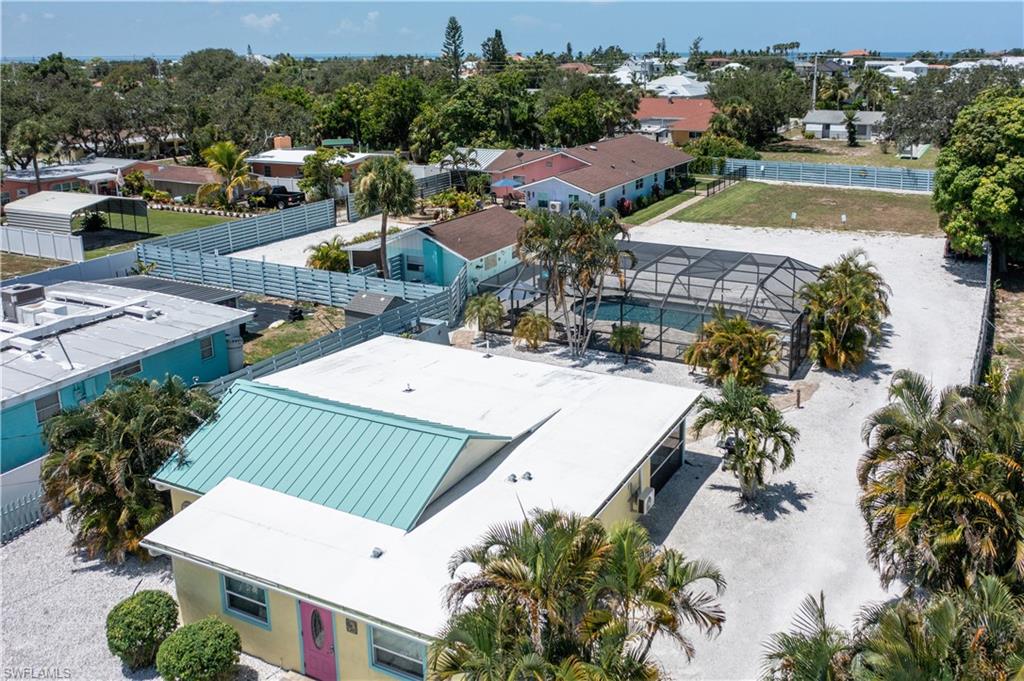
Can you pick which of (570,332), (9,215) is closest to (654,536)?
(570,332)

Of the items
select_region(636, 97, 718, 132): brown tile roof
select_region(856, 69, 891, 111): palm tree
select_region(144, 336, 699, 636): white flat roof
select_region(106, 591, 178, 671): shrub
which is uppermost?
select_region(856, 69, 891, 111): palm tree

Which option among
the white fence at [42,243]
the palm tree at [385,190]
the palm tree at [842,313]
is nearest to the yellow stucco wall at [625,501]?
the palm tree at [842,313]

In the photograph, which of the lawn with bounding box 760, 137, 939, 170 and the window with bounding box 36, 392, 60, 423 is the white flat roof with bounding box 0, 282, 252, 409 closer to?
the window with bounding box 36, 392, 60, 423

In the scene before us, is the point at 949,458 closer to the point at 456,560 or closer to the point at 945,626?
the point at 945,626

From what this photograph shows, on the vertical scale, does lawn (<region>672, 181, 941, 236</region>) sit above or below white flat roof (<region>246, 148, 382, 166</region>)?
below

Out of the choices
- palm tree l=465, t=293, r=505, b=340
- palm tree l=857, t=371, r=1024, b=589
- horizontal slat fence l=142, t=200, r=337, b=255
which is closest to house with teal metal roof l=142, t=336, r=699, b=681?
palm tree l=857, t=371, r=1024, b=589

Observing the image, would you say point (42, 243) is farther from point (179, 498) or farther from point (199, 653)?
point (199, 653)

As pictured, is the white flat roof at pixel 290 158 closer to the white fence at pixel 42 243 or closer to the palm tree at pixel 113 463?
the white fence at pixel 42 243

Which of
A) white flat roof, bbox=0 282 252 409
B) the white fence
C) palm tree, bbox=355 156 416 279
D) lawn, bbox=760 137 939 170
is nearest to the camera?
white flat roof, bbox=0 282 252 409
